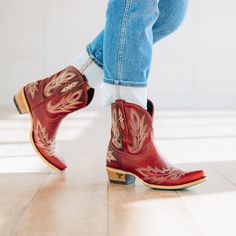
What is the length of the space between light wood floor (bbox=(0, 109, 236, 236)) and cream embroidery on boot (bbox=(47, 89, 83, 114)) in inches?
7.1

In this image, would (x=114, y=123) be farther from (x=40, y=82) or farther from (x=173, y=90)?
(x=173, y=90)

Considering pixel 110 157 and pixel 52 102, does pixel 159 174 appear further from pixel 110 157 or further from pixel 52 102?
pixel 52 102

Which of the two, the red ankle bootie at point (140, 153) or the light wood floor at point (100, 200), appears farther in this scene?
the red ankle bootie at point (140, 153)

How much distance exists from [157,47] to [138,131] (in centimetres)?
417

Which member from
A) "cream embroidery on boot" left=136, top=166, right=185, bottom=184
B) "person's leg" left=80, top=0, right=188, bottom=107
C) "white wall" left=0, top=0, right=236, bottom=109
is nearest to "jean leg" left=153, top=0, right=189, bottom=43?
"person's leg" left=80, top=0, right=188, bottom=107

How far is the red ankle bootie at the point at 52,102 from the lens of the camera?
4.42 ft

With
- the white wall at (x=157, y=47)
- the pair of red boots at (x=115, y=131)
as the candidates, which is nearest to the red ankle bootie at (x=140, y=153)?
the pair of red boots at (x=115, y=131)

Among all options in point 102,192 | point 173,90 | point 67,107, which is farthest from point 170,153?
point 173,90

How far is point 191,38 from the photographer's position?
5.37 m

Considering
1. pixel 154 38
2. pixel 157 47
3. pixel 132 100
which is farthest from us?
pixel 157 47

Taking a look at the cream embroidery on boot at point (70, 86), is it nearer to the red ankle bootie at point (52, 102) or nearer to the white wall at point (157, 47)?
the red ankle bootie at point (52, 102)

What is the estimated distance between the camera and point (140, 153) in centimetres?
121

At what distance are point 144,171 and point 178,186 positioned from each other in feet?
0.29

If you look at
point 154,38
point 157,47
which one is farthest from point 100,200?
point 157,47
